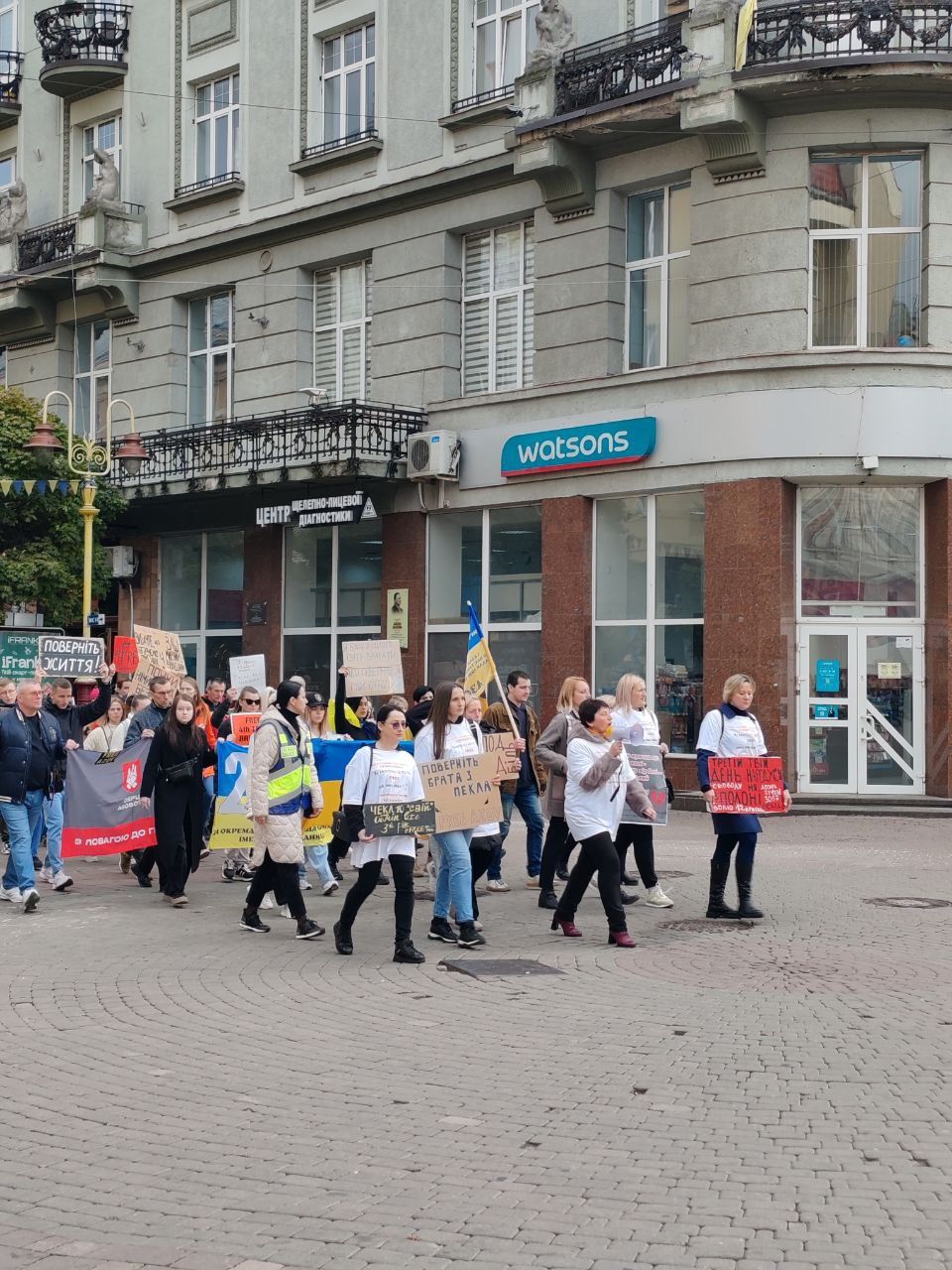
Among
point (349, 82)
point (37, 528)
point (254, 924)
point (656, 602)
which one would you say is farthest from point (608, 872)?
point (349, 82)

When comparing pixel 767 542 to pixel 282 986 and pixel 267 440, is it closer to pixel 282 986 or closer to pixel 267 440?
pixel 267 440

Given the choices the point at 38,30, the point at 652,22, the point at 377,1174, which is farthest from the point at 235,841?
the point at 38,30

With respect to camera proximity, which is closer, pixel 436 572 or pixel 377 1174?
pixel 377 1174

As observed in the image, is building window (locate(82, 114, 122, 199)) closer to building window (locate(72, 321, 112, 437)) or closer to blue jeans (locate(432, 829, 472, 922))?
building window (locate(72, 321, 112, 437))

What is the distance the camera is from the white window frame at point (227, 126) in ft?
94.7

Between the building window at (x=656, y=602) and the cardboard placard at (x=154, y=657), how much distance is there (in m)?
7.15

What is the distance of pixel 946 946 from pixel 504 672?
14.0 metres

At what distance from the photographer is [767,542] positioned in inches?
817

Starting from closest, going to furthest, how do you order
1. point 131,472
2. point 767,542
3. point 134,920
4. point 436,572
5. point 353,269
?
point 134,920 < point 767,542 < point 131,472 < point 436,572 < point 353,269

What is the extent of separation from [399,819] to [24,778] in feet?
13.7

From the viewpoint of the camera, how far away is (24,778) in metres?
12.7

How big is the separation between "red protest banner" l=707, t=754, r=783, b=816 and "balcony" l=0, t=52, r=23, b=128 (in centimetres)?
2798

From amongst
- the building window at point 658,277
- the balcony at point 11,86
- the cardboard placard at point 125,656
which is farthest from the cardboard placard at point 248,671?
the balcony at point 11,86

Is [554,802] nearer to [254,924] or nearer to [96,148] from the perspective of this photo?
[254,924]
